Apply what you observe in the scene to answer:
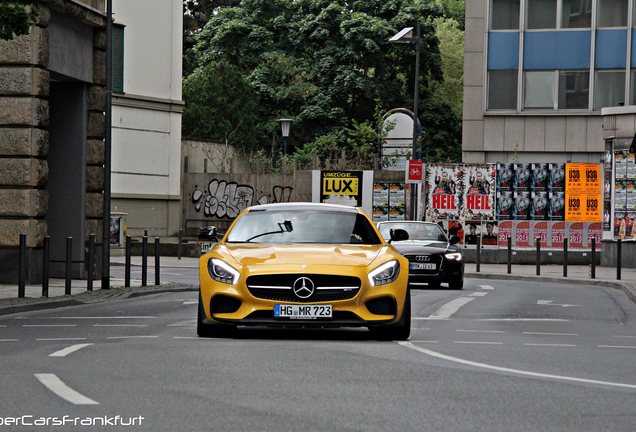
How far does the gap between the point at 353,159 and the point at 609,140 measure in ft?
58.2

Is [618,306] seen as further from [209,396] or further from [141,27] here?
[141,27]

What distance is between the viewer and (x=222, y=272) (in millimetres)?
13812

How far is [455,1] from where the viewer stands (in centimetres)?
10762

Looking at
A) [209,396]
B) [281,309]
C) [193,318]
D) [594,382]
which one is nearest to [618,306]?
[193,318]

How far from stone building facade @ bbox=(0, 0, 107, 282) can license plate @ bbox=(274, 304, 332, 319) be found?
11831mm

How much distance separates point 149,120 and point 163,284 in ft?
69.9

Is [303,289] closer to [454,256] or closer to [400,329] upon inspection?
[400,329]

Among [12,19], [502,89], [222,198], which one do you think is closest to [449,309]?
[12,19]

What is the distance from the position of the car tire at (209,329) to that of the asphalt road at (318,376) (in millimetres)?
226

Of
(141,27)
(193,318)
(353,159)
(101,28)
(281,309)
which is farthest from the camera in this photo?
(353,159)

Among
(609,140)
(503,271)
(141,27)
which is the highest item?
(141,27)

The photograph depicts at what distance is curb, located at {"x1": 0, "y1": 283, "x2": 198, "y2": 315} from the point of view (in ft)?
62.5

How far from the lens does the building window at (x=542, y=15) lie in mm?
54281

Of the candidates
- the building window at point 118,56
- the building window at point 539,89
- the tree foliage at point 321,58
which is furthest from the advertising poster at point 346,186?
the tree foliage at point 321,58
